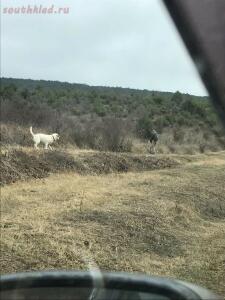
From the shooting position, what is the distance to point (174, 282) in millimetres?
2385

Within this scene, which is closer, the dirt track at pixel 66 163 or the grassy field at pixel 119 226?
the grassy field at pixel 119 226

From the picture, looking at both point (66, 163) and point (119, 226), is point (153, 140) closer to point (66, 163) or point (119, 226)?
point (66, 163)

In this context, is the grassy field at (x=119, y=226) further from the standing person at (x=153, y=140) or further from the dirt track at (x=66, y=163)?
the standing person at (x=153, y=140)

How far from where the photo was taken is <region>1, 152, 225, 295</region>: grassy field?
9.12 meters

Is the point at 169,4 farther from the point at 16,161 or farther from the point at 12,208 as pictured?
the point at 16,161

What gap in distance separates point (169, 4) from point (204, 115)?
47.0 m

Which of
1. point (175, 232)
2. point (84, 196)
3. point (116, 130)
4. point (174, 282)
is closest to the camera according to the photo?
point (174, 282)

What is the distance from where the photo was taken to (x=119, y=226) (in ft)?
37.9

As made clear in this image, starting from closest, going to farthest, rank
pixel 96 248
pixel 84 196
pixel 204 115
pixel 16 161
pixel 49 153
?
pixel 96 248 → pixel 84 196 → pixel 16 161 → pixel 49 153 → pixel 204 115

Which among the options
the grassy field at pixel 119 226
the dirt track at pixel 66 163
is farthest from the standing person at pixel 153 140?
the grassy field at pixel 119 226

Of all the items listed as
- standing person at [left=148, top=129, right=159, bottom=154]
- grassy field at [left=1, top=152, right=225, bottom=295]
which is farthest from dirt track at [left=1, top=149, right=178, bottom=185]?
standing person at [left=148, top=129, right=159, bottom=154]

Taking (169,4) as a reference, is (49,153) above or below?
below

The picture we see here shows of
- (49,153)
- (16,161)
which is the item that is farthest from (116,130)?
(16,161)

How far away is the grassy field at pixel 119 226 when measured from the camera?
359 inches
